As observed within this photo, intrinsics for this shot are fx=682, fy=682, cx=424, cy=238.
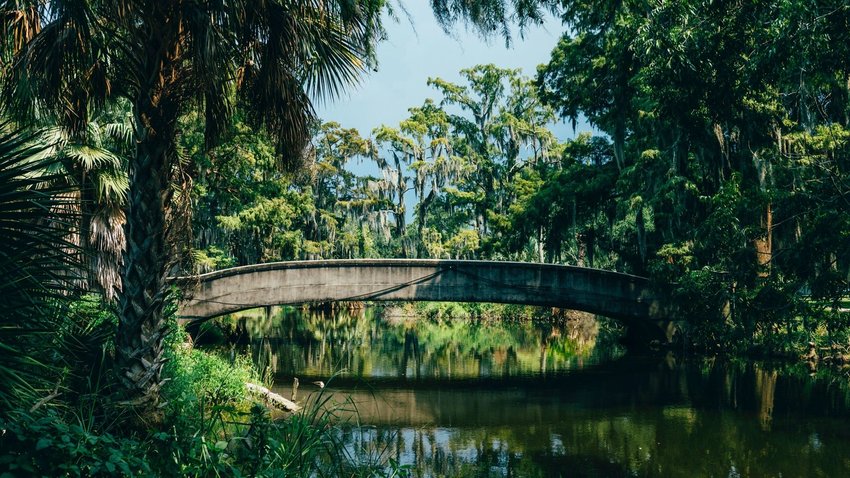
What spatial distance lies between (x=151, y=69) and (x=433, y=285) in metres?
15.6

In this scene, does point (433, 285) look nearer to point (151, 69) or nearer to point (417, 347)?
point (417, 347)

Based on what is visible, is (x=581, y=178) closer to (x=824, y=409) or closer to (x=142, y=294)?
(x=824, y=409)

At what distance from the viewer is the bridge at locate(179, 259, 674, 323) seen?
68.5ft

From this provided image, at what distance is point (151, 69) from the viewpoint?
6590 mm

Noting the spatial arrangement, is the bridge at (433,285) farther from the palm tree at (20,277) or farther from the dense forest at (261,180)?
the palm tree at (20,277)

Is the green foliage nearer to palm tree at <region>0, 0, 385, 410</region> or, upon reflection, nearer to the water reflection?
palm tree at <region>0, 0, 385, 410</region>

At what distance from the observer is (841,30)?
9977 mm

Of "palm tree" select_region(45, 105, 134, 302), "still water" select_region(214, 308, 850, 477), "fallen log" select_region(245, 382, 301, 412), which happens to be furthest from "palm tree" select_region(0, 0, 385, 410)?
"fallen log" select_region(245, 382, 301, 412)

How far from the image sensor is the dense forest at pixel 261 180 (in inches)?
193

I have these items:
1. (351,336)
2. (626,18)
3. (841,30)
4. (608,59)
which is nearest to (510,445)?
(841,30)

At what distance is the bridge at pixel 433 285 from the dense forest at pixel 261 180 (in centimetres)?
165

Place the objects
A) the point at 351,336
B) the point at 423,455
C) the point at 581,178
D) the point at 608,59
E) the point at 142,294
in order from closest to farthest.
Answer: the point at 142,294
the point at 423,455
the point at 608,59
the point at 581,178
the point at 351,336

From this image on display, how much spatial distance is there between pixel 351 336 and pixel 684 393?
611 inches

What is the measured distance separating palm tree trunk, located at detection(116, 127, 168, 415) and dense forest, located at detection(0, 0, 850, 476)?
2 cm
